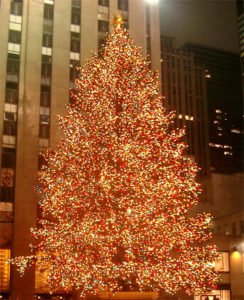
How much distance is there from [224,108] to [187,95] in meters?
37.6

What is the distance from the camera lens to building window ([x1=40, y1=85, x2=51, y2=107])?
148 feet

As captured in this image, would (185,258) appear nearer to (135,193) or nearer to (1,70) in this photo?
(135,193)

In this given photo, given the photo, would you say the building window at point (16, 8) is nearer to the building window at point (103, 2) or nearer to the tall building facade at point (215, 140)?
the building window at point (103, 2)

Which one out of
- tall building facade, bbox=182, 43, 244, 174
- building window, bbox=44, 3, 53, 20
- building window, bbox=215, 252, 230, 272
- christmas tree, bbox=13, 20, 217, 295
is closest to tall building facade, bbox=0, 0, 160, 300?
building window, bbox=44, 3, 53, 20

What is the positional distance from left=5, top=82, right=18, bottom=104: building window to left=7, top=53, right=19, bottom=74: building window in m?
1.17

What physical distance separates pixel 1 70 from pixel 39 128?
6.22 metres

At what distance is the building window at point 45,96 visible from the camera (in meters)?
45.1

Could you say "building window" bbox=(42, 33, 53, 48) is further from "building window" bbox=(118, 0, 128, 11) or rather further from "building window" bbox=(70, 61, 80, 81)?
"building window" bbox=(118, 0, 128, 11)

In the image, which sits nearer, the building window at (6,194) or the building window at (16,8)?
the building window at (6,194)

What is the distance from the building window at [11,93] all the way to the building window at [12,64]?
1.17 meters

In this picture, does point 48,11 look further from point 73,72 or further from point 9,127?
point 9,127

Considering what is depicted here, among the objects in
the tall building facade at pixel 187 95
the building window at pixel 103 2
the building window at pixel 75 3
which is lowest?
the building window at pixel 75 3

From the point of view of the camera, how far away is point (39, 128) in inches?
1742

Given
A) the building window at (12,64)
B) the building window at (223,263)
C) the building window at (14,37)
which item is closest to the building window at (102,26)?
the building window at (14,37)
